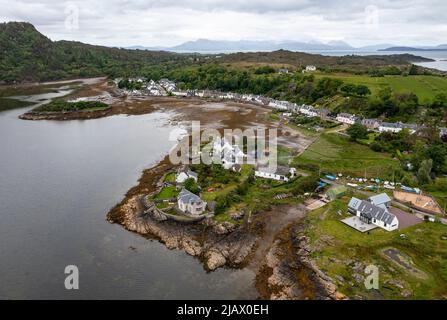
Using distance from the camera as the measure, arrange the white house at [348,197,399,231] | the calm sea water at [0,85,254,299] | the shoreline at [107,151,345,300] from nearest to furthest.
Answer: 1. the shoreline at [107,151,345,300]
2. the calm sea water at [0,85,254,299]
3. the white house at [348,197,399,231]

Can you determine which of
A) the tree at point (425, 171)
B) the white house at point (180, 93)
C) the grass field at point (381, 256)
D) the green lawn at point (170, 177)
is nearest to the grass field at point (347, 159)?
the tree at point (425, 171)

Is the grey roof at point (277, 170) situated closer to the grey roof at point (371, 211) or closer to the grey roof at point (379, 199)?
the grey roof at point (371, 211)

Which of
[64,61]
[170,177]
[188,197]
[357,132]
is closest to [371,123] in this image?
[357,132]

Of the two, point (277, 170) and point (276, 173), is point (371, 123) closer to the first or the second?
point (277, 170)

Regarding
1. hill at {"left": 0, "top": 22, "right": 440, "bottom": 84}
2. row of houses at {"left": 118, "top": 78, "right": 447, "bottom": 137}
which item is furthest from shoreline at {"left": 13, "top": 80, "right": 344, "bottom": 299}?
hill at {"left": 0, "top": 22, "right": 440, "bottom": 84}

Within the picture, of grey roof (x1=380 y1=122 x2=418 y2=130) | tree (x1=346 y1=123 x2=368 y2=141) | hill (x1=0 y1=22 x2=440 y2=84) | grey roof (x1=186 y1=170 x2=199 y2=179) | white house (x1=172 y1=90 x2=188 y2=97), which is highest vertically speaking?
hill (x1=0 y1=22 x2=440 y2=84)

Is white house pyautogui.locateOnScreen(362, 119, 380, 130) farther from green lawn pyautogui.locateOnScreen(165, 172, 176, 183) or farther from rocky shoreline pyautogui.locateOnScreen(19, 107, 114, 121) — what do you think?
rocky shoreline pyautogui.locateOnScreen(19, 107, 114, 121)

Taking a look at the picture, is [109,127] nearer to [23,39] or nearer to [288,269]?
[288,269]

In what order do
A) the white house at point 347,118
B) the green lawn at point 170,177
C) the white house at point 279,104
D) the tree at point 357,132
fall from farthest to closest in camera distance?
the white house at point 279,104
the white house at point 347,118
the tree at point 357,132
the green lawn at point 170,177
